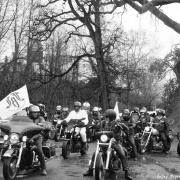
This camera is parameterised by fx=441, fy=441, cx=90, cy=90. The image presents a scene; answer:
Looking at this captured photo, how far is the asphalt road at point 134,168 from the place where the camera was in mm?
10314

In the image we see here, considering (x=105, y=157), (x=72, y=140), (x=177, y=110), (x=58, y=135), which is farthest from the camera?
(x=177, y=110)

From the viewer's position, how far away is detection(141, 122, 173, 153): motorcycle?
54.6ft

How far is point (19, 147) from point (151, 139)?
8.13 m

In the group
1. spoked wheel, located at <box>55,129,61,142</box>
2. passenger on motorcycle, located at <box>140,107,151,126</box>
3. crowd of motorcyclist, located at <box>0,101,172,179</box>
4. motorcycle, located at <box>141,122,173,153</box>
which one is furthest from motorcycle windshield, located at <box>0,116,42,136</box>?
spoked wheel, located at <box>55,129,61,142</box>

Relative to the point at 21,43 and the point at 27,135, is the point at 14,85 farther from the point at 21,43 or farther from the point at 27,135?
the point at 27,135

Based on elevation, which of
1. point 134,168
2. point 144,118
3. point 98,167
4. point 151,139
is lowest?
point 134,168

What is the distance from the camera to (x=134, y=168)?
39.5ft

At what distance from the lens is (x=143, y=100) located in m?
72.4

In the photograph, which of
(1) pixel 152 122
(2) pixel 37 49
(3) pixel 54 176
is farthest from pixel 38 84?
(3) pixel 54 176

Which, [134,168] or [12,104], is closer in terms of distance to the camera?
[134,168]

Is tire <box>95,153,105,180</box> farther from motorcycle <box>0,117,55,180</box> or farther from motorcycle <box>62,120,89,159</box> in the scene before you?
motorcycle <box>62,120,89,159</box>

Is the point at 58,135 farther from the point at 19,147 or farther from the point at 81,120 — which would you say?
the point at 19,147

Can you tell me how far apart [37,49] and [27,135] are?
24037 millimetres

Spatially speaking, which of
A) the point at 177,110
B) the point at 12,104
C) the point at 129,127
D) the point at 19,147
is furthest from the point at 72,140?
the point at 177,110
